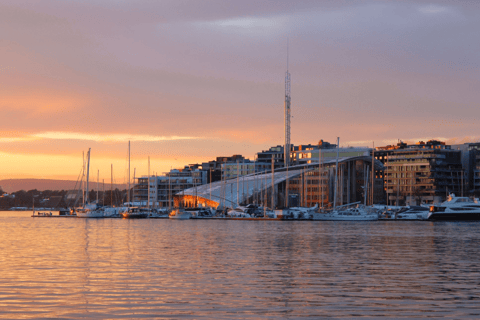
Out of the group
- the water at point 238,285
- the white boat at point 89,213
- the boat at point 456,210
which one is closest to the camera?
the water at point 238,285

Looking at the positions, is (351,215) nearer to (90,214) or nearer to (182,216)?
(182,216)

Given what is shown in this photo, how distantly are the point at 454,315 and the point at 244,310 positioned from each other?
21.5 feet

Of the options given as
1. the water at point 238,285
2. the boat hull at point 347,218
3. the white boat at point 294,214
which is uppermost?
the white boat at point 294,214

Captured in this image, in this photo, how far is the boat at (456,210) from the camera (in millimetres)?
143562

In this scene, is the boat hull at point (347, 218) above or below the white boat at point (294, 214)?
below

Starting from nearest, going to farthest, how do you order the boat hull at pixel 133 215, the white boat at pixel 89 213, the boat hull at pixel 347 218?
the boat hull at pixel 347 218, the boat hull at pixel 133 215, the white boat at pixel 89 213

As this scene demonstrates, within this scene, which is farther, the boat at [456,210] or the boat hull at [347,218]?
the boat at [456,210]

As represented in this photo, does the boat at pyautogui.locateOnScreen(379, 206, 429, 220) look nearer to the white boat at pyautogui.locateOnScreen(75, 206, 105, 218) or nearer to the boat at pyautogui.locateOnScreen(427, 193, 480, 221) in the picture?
the boat at pyautogui.locateOnScreen(427, 193, 480, 221)

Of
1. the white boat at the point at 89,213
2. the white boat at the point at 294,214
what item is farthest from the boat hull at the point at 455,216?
the white boat at the point at 89,213

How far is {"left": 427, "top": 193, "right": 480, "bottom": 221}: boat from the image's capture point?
143562 millimetres

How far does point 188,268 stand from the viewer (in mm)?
37094

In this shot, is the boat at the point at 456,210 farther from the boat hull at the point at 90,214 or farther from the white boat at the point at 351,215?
the boat hull at the point at 90,214

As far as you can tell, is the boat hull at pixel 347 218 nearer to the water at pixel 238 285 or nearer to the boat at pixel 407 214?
the boat at pixel 407 214

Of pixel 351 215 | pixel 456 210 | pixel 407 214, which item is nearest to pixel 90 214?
pixel 351 215
